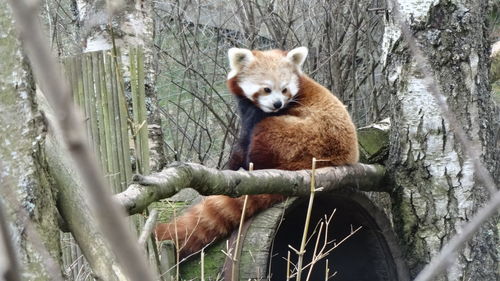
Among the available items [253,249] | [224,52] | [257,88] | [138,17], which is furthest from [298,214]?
[224,52]

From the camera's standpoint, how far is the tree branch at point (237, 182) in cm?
249

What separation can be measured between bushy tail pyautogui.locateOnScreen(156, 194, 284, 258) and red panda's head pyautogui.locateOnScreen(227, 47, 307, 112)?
1006 mm

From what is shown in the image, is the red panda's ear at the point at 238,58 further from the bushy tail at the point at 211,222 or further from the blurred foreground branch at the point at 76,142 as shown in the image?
the blurred foreground branch at the point at 76,142

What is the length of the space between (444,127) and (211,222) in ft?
4.72

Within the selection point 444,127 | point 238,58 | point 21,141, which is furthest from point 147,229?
point 238,58

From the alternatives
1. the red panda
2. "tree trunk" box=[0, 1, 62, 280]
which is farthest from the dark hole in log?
"tree trunk" box=[0, 1, 62, 280]

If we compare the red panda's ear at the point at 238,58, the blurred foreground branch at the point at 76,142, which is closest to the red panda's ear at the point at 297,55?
the red panda's ear at the point at 238,58

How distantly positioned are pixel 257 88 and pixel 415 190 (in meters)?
1.46

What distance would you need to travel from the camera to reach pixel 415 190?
427cm

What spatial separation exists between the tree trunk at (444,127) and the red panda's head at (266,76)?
3.07 ft

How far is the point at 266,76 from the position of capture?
17.0 feet

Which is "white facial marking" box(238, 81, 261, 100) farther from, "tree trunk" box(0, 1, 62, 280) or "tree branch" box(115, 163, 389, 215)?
"tree trunk" box(0, 1, 62, 280)

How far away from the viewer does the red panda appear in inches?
162

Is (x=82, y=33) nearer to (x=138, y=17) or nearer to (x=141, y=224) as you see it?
(x=138, y=17)
